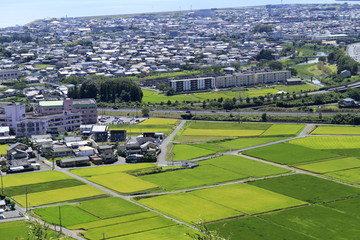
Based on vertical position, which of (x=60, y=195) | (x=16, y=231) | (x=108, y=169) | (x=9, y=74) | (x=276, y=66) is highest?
(x=276, y=66)

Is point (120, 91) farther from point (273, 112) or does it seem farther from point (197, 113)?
point (273, 112)

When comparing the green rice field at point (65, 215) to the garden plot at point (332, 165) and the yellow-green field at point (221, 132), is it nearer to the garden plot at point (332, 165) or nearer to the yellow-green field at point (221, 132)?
the garden plot at point (332, 165)

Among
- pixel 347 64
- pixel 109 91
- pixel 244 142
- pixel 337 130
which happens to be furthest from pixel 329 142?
pixel 347 64

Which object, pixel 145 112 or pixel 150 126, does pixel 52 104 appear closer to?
pixel 145 112

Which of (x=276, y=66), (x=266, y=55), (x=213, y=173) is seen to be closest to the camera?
(x=213, y=173)

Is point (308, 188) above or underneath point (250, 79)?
underneath

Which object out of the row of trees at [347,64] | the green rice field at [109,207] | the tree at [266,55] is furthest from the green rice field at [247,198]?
the tree at [266,55]

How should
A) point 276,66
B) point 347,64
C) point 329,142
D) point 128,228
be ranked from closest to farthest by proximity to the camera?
point 128,228 < point 329,142 < point 347,64 < point 276,66
